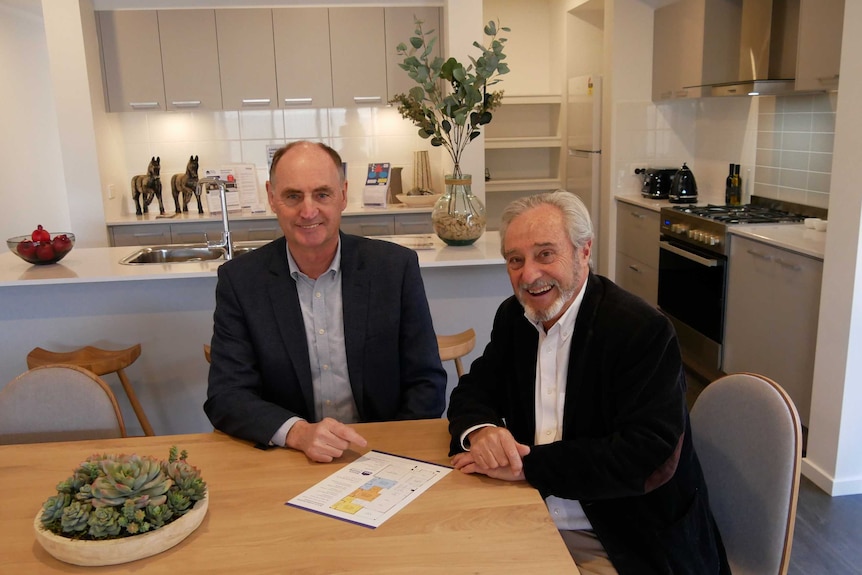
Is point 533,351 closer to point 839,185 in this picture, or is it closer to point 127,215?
point 839,185

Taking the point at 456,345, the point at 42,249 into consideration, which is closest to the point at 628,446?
the point at 456,345

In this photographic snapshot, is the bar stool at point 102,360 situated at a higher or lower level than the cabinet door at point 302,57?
lower

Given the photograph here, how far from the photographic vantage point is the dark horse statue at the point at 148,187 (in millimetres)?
5359

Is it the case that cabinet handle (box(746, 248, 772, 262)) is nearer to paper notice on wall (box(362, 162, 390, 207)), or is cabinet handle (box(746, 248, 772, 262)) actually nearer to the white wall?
paper notice on wall (box(362, 162, 390, 207))

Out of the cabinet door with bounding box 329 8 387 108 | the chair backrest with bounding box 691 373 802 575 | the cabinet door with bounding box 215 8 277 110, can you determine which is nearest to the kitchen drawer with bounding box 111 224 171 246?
the cabinet door with bounding box 215 8 277 110

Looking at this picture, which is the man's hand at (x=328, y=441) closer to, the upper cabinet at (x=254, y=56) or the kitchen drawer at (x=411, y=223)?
the kitchen drawer at (x=411, y=223)

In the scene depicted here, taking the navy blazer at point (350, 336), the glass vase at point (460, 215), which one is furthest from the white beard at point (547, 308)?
the glass vase at point (460, 215)

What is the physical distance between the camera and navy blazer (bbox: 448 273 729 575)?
1.47 metres

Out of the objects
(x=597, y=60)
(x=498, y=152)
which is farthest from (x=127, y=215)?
(x=597, y=60)

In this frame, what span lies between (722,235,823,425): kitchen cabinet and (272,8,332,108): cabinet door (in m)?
2.91

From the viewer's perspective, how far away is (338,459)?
1606mm

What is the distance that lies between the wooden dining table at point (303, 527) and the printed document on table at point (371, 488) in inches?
0.7

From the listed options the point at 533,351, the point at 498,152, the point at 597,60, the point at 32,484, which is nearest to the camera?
the point at 32,484

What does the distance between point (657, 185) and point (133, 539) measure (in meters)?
4.72
